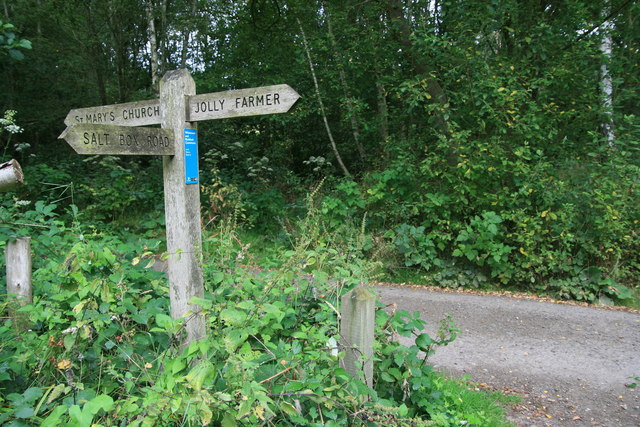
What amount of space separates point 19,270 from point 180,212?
4.45 ft

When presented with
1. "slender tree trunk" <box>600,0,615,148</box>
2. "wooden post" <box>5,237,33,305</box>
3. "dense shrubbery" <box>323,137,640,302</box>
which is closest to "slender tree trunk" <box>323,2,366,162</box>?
"dense shrubbery" <box>323,137,640,302</box>

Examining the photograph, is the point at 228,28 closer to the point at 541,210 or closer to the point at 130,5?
the point at 130,5

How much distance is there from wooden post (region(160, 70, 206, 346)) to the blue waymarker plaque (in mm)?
22

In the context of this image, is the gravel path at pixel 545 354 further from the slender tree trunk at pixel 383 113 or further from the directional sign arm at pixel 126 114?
the slender tree trunk at pixel 383 113

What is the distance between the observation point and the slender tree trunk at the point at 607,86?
6895 mm

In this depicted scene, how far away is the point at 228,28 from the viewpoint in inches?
472

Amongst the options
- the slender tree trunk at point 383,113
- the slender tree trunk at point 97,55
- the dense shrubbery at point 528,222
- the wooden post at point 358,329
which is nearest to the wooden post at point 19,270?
the wooden post at point 358,329

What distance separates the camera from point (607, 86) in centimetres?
736

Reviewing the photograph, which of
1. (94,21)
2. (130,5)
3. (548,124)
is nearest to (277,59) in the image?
(130,5)

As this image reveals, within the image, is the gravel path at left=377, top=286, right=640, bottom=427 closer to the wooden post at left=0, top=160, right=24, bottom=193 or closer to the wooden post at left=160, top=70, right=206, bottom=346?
the wooden post at left=160, top=70, right=206, bottom=346

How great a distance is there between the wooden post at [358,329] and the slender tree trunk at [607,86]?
19.8 feet

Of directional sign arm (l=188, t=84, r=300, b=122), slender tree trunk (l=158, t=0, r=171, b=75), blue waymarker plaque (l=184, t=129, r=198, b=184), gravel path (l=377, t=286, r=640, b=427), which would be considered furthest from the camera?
slender tree trunk (l=158, t=0, r=171, b=75)

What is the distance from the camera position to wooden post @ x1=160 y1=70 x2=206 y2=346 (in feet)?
9.18

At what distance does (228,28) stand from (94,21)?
3956mm
